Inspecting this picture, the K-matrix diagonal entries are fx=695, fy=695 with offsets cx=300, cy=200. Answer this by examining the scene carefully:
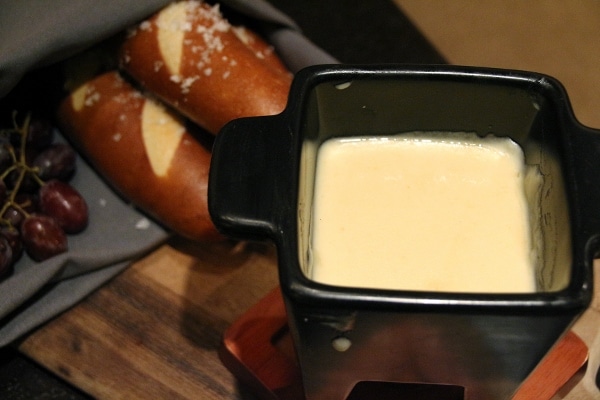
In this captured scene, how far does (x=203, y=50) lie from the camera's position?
0.81m

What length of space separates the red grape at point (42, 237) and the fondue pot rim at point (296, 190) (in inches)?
15.2

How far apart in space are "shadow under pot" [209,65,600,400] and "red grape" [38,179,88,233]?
15.1 inches

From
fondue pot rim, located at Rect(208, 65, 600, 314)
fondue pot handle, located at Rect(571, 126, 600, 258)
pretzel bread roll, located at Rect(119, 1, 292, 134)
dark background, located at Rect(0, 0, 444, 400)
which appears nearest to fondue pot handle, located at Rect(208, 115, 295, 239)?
fondue pot rim, located at Rect(208, 65, 600, 314)

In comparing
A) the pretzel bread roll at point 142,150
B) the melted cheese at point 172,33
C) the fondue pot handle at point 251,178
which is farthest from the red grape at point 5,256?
the fondue pot handle at point 251,178

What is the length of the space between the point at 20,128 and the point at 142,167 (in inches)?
6.5

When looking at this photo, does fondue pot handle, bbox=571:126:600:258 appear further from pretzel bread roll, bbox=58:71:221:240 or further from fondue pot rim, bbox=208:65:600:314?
pretzel bread roll, bbox=58:71:221:240

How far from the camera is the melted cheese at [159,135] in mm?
812

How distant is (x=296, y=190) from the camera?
0.44 m

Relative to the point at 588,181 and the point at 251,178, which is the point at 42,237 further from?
the point at 588,181

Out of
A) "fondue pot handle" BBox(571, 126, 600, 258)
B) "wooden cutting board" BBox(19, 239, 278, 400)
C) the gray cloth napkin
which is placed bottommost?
"wooden cutting board" BBox(19, 239, 278, 400)

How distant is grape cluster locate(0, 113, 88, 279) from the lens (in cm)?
77

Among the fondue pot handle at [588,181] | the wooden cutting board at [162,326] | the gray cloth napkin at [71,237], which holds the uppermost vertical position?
the fondue pot handle at [588,181]

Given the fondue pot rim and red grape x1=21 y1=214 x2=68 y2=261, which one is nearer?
the fondue pot rim

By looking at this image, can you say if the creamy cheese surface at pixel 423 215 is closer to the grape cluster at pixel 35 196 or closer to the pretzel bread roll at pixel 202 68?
the pretzel bread roll at pixel 202 68
